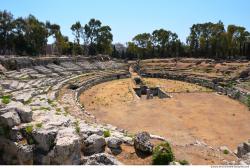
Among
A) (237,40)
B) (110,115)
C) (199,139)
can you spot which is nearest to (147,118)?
(110,115)

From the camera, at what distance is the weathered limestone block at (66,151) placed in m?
11.0

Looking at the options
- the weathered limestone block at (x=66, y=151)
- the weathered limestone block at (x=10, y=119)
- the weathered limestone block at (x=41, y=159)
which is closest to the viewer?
the weathered limestone block at (x=66, y=151)

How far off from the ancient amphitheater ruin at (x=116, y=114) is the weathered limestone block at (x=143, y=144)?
0.14 feet

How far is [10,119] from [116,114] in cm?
1334

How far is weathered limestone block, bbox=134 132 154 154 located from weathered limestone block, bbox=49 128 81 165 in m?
2.62

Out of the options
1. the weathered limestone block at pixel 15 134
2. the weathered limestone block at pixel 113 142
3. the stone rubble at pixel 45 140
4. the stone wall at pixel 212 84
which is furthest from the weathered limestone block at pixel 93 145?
the stone wall at pixel 212 84

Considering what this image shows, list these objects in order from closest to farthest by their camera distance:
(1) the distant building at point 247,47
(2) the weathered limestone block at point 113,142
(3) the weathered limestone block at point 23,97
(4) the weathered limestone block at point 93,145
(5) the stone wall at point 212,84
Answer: (4) the weathered limestone block at point 93,145 → (2) the weathered limestone block at point 113,142 → (3) the weathered limestone block at point 23,97 → (5) the stone wall at point 212,84 → (1) the distant building at point 247,47

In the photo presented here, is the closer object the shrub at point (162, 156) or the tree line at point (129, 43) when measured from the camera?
the shrub at point (162, 156)

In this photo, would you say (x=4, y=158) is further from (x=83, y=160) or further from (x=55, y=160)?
(x=83, y=160)

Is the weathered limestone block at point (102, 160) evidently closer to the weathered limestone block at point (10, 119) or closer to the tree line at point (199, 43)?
the weathered limestone block at point (10, 119)

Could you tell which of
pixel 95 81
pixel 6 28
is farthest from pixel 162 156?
pixel 6 28

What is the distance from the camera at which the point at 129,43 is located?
8694 cm

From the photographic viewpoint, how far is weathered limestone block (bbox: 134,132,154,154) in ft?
39.1

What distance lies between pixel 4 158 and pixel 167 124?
13473 millimetres
